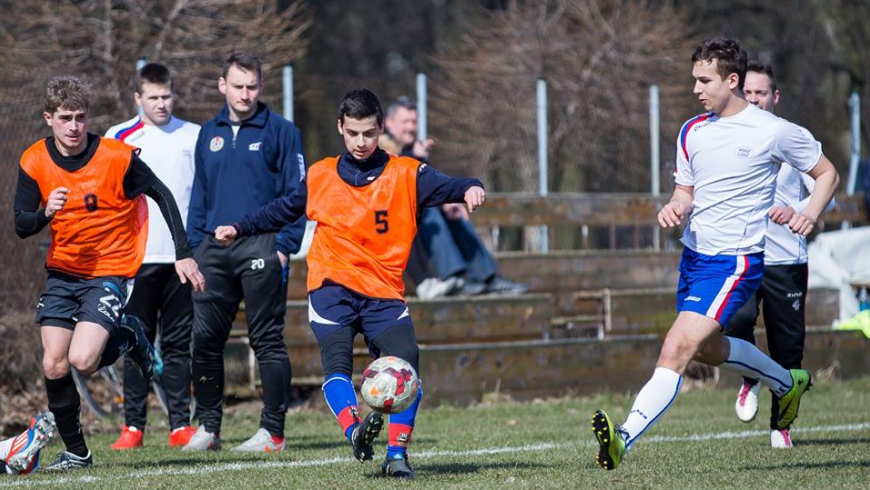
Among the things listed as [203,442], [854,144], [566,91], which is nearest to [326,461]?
[203,442]

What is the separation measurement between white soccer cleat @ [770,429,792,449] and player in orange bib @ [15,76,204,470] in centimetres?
355

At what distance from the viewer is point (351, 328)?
6.49 m

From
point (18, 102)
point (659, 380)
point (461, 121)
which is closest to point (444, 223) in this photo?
point (18, 102)

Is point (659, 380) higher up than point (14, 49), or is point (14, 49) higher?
point (14, 49)

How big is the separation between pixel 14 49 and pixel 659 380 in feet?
29.5

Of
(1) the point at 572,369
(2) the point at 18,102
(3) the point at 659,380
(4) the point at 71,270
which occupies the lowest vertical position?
(1) the point at 572,369

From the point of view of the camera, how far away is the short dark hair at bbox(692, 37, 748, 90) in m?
6.49

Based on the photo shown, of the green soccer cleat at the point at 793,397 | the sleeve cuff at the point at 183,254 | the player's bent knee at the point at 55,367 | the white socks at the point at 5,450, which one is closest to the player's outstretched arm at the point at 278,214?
the sleeve cuff at the point at 183,254

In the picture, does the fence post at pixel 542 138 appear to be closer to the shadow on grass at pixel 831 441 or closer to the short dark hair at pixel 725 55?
the shadow on grass at pixel 831 441

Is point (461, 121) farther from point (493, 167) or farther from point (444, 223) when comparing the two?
point (444, 223)

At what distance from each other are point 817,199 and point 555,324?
6.08 metres

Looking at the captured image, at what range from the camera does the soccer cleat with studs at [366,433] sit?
5.84 meters

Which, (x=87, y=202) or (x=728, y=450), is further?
(x=728, y=450)

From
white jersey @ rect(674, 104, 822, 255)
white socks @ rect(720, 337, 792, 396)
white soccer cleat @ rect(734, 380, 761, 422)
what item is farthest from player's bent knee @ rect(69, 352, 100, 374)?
white soccer cleat @ rect(734, 380, 761, 422)
